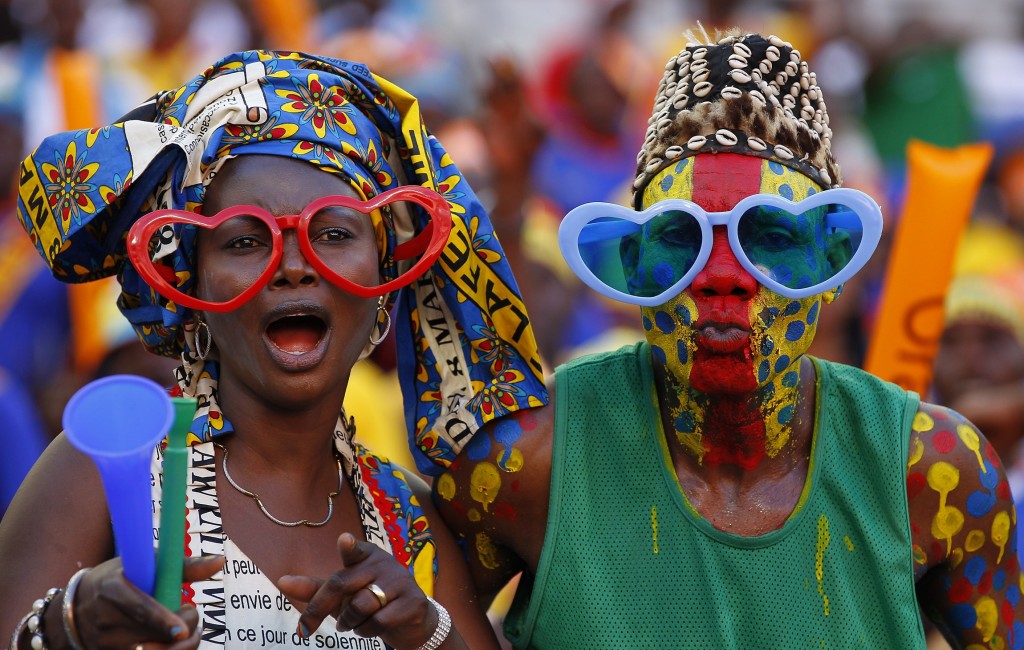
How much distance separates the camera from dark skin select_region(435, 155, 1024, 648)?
3129 mm

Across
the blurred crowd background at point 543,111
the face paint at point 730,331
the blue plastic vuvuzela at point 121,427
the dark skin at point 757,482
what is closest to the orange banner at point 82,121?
the blurred crowd background at point 543,111

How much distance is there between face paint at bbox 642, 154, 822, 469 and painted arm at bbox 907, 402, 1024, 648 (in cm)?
29

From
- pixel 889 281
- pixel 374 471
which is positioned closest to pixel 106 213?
pixel 374 471

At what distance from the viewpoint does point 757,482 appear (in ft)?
10.4

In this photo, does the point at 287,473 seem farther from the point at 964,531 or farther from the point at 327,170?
the point at 964,531

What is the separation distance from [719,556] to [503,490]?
444mm

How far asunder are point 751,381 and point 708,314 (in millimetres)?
156

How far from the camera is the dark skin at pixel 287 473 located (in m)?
2.66

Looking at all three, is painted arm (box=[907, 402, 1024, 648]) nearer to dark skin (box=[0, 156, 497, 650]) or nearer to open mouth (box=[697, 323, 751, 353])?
open mouth (box=[697, 323, 751, 353])

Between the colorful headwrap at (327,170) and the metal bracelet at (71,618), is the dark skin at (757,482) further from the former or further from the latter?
the metal bracelet at (71,618)

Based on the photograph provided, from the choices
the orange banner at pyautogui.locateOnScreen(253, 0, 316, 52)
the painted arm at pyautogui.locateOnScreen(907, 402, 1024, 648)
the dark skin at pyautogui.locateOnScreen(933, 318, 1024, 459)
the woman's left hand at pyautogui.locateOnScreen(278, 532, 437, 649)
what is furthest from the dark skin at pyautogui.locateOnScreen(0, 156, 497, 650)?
the orange banner at pyautogui.locateOnScreen(253, 0, 316, 52)

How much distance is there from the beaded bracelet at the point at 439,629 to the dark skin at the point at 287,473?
0.09ft

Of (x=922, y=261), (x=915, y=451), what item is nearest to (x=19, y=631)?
(x=915, y=451)

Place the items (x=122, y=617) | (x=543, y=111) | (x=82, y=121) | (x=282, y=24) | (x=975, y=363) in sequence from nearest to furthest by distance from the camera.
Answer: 1. (x=122, y=617)
2. (x=975, y=363)
3. (x=82, y=121)
4. (x=543, y=111)
5. (x=282, y=24)
